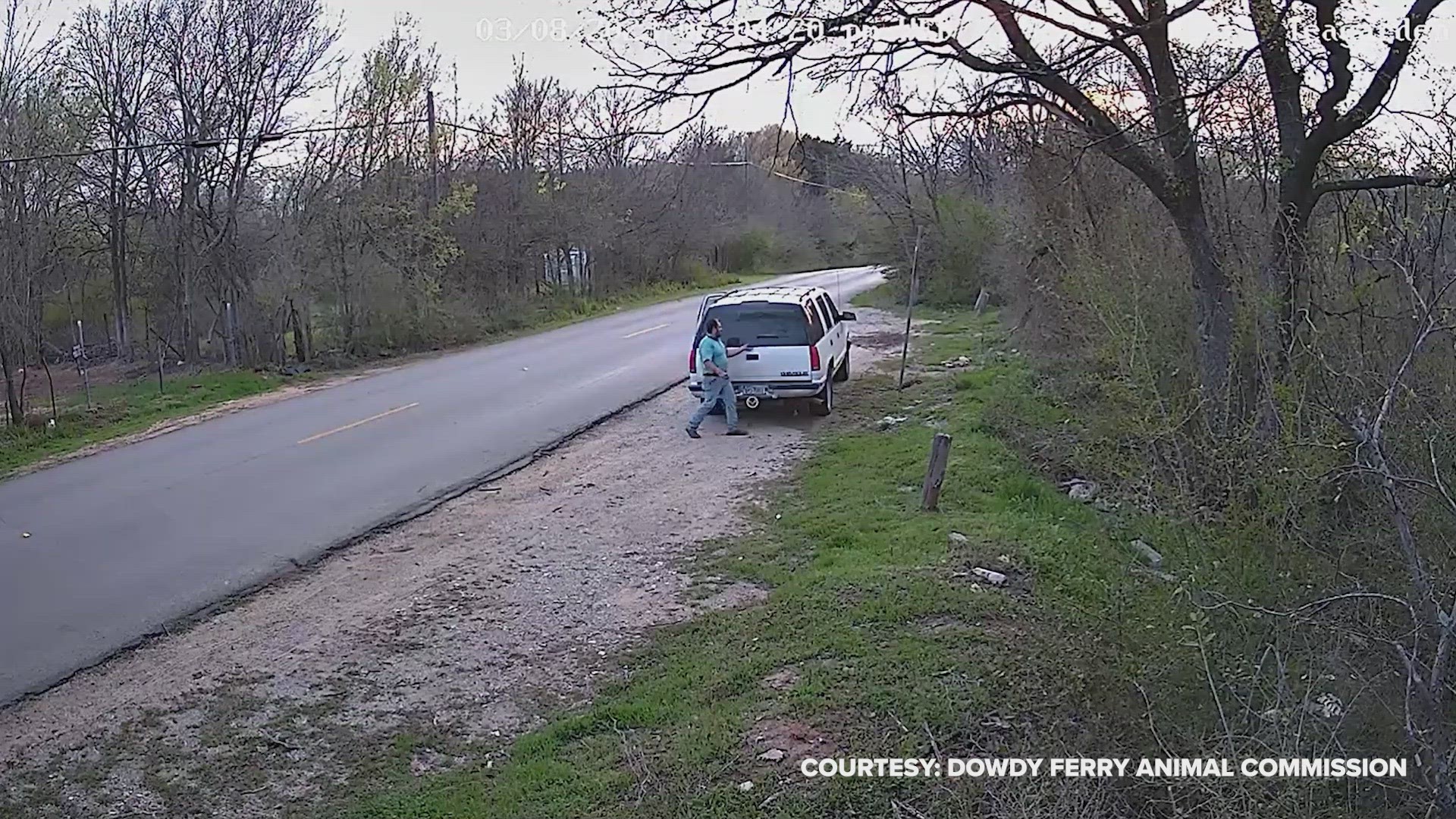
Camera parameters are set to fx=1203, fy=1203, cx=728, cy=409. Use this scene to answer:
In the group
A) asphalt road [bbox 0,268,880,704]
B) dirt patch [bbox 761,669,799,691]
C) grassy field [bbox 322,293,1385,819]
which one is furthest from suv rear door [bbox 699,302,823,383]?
dirt patch [bbox 761,669,799,691]

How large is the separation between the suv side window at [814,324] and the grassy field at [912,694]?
7.59m

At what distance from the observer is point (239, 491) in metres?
12.6

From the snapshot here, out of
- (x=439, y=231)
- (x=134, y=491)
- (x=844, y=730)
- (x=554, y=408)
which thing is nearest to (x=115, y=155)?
(x=439, y=231)

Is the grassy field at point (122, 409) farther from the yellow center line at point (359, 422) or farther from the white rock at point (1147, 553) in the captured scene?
the white rock at point (1147, 553)

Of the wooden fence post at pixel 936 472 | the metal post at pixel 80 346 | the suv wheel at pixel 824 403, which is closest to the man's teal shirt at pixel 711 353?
the suv wheel at pixel 824 403

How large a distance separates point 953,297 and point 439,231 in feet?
49.8

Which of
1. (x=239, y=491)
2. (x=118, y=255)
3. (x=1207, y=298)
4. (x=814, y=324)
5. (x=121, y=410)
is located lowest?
(x=239, y=491)

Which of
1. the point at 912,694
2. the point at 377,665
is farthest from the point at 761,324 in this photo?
the point at 912,694

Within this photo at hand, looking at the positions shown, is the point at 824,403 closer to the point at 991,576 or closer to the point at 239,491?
the point at 239,491

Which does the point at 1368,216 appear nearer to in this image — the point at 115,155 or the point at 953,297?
the point at 115,155

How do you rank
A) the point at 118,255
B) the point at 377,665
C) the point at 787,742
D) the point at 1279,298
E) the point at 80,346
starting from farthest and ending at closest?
the point at 80,346 → the point at 118,255 → the point at 1279,298 → the point at 377,665 → the point at 787,742

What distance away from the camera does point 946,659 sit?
21.1 ft

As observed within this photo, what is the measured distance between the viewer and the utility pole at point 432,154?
1200 inches

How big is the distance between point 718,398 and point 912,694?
404 inches
